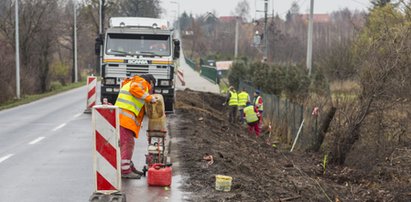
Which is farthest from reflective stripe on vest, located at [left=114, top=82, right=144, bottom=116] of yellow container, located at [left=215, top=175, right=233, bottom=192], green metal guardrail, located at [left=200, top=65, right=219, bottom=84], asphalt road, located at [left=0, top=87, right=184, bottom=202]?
green metal guardrail, located at [left=200, top=65, right=219, bottom=84]

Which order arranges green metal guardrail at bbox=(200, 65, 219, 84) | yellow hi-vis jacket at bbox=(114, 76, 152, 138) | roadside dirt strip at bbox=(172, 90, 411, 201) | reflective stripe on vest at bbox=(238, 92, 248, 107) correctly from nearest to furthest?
roadside dirt strip at bbox=(172, 90, 411, 201) < yellow hi-vis jacket at bbox=(114, 76, 152, 138) < reflective stripe on vest at bbox=(238, 92, 248, 107) < green metal guardrail at bbox=(200, 65, 219, 84)

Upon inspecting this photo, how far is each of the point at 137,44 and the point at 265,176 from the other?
10828 mm

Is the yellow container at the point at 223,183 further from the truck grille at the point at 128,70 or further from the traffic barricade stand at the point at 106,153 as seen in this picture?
the truck grille at the point at 128,70

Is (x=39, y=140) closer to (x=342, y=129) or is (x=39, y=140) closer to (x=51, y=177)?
(x=51, y=177)

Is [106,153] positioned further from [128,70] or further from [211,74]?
[211,74]

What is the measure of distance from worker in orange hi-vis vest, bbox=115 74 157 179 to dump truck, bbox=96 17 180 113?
37.1 ft

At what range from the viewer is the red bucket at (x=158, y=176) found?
912 centimetres

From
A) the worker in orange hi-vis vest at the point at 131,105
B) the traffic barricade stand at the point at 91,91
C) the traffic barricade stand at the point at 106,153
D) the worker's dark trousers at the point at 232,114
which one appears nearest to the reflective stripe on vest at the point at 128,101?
the worker in orange hi-vis vest at the point at 131,105

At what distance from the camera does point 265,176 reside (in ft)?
36.7

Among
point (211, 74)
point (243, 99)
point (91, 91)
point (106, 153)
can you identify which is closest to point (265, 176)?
point (106, 153)

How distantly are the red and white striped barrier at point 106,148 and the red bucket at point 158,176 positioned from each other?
1.33 meters

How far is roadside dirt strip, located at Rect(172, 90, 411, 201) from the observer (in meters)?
9.11

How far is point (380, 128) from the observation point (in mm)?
14828

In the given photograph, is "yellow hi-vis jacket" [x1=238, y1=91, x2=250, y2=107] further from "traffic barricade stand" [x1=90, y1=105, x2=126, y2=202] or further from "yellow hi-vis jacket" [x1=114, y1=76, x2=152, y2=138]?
"traffic barricade stand" [x1=90, y1=105, x2=126, y2=202]
